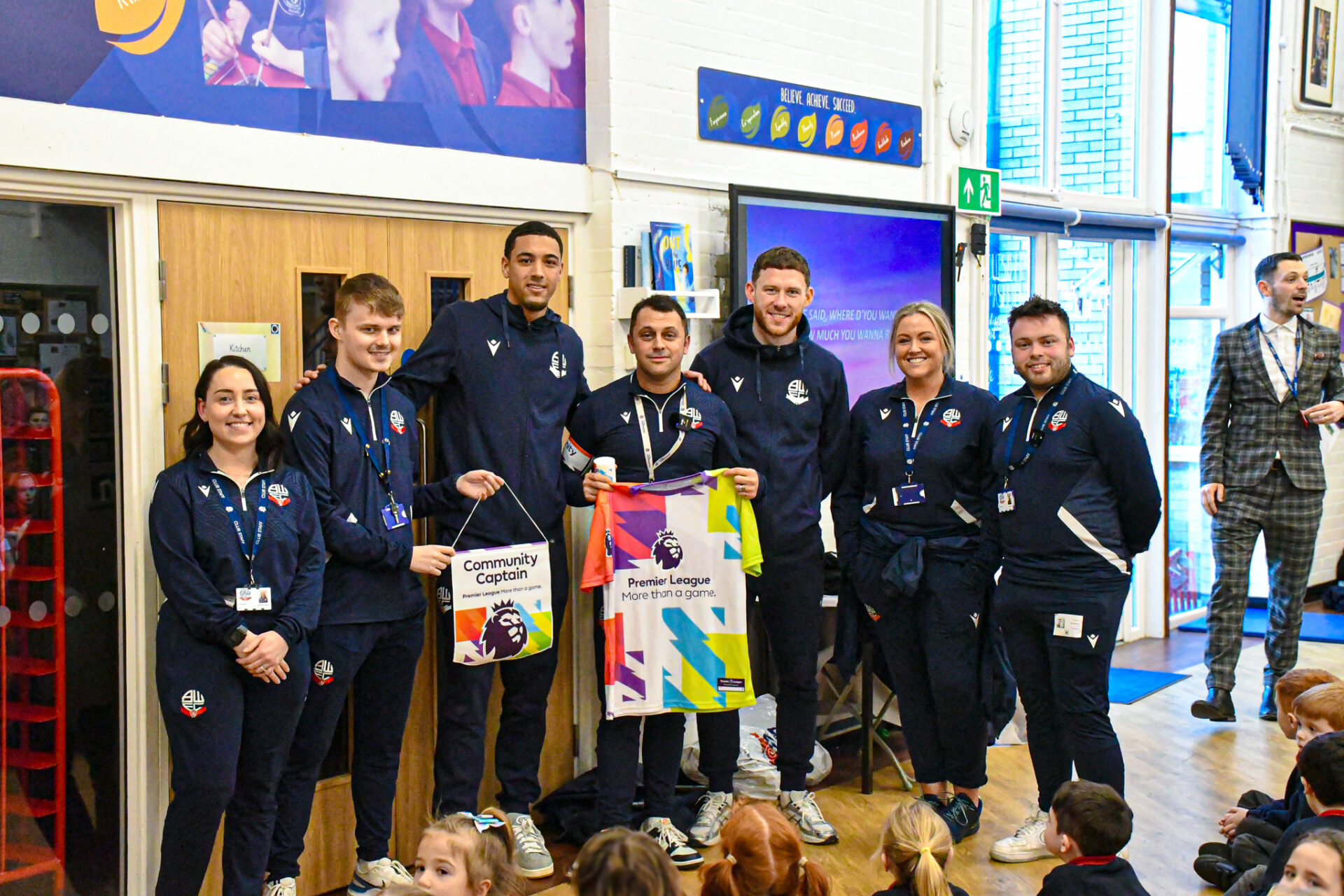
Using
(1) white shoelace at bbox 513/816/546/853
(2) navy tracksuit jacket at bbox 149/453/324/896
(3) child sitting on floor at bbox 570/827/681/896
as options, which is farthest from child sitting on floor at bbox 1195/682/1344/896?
(2) navy tracksuit jacket at bbox 149/453/324/896

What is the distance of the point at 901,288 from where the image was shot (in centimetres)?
547

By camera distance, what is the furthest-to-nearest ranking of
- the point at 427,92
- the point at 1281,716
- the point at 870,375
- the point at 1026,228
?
the point at 1026,228
the point at 870,375
the point at 427,92
the point at 1281,716

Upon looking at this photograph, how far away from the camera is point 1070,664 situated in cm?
371

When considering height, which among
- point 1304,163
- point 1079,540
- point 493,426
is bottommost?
point 1079,540

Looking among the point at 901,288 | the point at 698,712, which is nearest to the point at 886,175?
the point at 901,288

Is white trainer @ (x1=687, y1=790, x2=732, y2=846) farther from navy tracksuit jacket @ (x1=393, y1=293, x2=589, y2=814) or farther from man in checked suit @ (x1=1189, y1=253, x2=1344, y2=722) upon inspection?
man in checked suit @ (x1=1189, y1=253, x2=1344, y2=722)

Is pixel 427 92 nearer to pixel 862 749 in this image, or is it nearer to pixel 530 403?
pixel 530 403

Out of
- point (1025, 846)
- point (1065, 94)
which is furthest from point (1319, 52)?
point (1025, 846)

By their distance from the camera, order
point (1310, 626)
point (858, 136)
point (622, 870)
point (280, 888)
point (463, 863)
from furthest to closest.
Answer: point (1310, 626), point (858, 136), point (280, 888), point (463, 863), point (622, 870)

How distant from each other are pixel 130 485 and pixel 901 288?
333cm

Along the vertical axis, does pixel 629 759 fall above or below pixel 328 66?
below

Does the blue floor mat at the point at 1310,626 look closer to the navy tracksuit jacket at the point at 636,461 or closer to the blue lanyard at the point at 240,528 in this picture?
the navy tracksuit jacket at the point at 636,461

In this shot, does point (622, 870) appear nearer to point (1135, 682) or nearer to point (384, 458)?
point (384, 458)

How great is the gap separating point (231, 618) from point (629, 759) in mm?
1397
